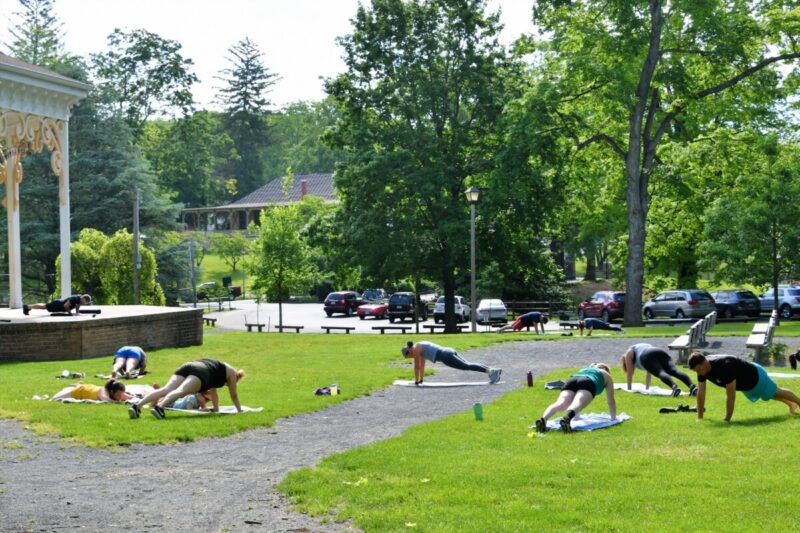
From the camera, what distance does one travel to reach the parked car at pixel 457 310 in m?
56.9

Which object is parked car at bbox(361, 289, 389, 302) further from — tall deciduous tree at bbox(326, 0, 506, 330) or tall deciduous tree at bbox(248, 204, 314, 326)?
tall deciduous tree at bbox(326, 0, 506, 330)

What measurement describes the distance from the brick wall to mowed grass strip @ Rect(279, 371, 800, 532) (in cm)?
1511

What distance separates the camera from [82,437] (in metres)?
15.1

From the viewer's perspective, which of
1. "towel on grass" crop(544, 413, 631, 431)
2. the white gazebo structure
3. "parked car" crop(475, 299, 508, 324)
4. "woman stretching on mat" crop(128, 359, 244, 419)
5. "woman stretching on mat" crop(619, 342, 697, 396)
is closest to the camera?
"towel on grass" crop(544, 413, 631, 431)

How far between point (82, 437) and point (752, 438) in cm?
898

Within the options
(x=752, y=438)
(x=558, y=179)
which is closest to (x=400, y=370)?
(x=752, y=438)

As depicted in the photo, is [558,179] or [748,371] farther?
[558,179]

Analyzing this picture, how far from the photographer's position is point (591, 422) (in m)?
15.2

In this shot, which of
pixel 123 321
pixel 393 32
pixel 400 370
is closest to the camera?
pixel 400 370

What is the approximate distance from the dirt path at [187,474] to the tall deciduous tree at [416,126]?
28130 millimetres

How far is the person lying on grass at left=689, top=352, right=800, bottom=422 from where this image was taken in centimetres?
1497

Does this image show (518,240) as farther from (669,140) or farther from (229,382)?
(229,382)

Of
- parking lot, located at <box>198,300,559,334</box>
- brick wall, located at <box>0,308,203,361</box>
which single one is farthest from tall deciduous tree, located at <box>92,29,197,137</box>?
brick wall, located at <box>0,308,203,361</box>

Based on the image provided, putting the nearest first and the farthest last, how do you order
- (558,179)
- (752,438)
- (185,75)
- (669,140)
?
(752,438), (558,179), (669,140), (185,75)
